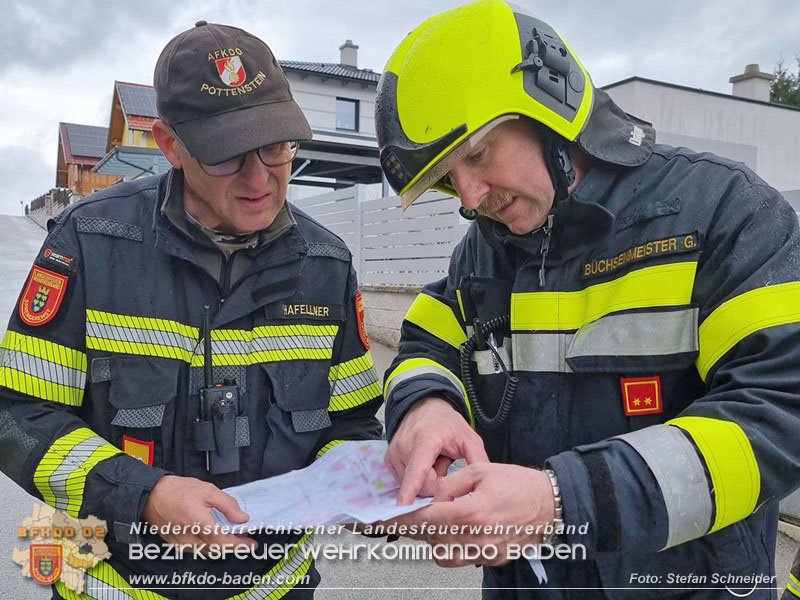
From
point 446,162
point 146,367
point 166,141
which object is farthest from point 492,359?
point 166,141

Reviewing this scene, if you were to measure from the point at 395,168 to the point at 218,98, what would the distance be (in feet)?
1.79

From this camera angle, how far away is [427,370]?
5.56 feet

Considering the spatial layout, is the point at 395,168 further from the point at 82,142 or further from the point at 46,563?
the point at 82,142

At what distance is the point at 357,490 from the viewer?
1533 millimetres

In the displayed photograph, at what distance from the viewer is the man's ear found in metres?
1.81

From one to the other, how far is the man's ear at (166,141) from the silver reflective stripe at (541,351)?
1.09 m

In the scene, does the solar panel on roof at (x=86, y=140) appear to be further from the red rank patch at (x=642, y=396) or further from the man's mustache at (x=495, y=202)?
the red rank patch at (x=642, y=396)

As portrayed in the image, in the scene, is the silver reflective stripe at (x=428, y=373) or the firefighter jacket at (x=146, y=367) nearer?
the firefighter jacket at (x=146, y=367)

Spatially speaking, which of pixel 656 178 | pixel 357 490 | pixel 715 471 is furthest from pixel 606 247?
pixel 357 490

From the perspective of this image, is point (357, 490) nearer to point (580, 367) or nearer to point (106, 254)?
point (580, 367)

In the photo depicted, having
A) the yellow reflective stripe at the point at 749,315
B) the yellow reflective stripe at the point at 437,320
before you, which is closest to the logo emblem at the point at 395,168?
the yellow reflective stripe at the point at 437,320

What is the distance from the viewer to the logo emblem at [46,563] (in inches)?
67.7

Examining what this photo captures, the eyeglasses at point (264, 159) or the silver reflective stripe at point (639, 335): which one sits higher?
the eyeglasses at point (264, 159)

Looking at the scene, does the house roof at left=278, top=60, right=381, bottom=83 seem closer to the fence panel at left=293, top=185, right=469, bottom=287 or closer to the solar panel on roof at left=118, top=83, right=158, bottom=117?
the solar panel on roof at left=118, top=83, right=158, bottom=117
